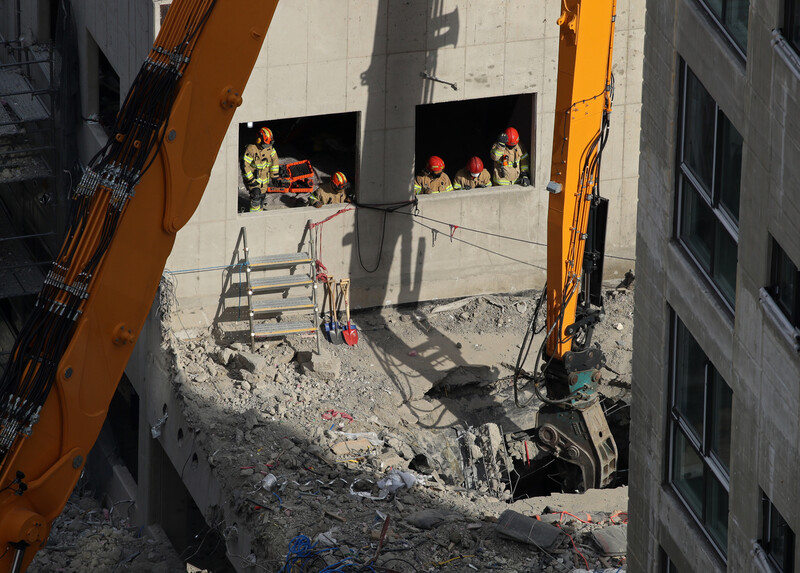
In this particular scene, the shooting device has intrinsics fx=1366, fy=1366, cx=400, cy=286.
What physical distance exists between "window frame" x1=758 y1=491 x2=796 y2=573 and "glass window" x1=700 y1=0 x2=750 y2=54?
337cm

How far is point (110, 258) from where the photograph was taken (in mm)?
16047

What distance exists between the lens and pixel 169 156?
16.3 metres

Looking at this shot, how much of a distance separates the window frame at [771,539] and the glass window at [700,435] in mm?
800

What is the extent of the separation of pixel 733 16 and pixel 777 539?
12.9 feet

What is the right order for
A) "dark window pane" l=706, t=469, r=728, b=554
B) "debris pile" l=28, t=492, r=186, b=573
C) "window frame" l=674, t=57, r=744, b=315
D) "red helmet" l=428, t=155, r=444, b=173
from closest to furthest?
"window frame" l=674, t=57, r=744, b=315, "dark window pane" l=706, t=469, r=728, b=554, "debris pile" l=28, t=492, r=186, b=573, "red helmet" l=428, t=155, r=444, b=173

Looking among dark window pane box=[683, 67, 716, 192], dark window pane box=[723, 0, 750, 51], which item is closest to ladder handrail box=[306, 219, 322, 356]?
dark window pane box=[683, 67, 716, 192]

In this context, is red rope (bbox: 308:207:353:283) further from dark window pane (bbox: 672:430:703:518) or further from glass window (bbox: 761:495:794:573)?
glass window (bbox: 761:495:794:573)

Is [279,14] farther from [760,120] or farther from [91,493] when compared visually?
[760,120]

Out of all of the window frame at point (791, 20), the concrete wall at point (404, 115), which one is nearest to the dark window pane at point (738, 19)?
the window frame at point (791, 20)

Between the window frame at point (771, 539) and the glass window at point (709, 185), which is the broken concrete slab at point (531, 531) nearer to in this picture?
the glass window at point (709, 185)

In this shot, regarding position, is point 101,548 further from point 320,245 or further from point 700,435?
point 700,435

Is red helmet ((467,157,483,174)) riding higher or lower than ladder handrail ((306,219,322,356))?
higher

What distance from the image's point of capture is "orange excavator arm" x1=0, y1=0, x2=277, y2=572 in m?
16.0

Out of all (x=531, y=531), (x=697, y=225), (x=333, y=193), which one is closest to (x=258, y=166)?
(x=333, y=193)
